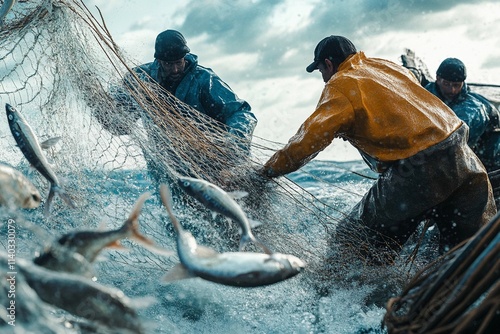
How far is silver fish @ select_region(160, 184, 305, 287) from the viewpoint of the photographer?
110 inches

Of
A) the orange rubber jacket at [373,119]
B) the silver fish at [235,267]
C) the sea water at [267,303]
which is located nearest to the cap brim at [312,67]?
the orange rubber jacket at [373,119]

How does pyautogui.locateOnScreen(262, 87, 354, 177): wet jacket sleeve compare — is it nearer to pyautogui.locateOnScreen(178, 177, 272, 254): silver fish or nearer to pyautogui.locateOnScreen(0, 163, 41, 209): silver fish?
pyautogui.locateOnScreen(178, 177, 272, 254): silver fish

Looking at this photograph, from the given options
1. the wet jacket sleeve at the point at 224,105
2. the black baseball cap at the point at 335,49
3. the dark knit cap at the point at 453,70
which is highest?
the dark knit cap at the point at 453,70

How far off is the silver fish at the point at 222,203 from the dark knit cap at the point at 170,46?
143 inches

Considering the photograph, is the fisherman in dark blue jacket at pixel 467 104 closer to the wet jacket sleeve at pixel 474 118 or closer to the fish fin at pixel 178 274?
the wet jacket sleeve at pixel 474 118

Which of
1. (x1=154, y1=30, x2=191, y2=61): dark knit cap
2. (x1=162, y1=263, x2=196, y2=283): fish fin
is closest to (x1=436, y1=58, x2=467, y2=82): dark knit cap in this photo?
(x1=154, y1=30, x2=191, y2=61): dark knit cap

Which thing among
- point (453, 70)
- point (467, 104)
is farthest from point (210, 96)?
point (467, 104)

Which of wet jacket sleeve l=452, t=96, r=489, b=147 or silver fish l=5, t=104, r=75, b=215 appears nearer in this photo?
silver fish l=5, t=104, r=75, b=215

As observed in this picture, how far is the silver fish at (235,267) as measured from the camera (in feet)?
9.18

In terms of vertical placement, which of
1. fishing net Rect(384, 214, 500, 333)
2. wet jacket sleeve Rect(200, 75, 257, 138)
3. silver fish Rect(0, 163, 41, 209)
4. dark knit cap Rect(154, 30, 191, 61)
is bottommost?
fishing net Rect(384, 214, 500, 333)

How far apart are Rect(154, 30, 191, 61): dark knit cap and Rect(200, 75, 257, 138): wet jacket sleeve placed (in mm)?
554

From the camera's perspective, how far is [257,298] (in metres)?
6.26

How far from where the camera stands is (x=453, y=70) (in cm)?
841

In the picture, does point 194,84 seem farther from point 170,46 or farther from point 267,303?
point 267,303
